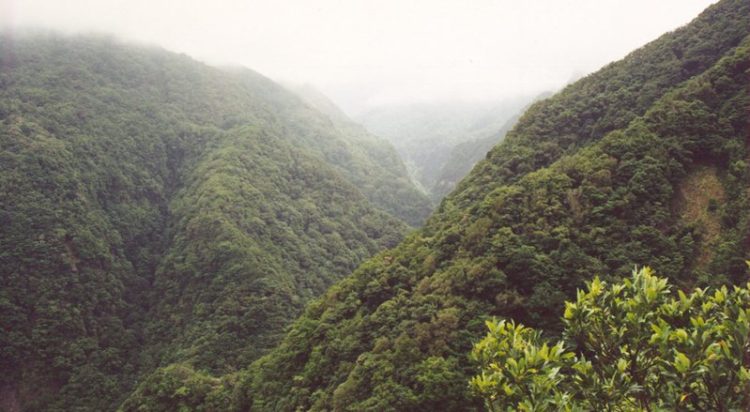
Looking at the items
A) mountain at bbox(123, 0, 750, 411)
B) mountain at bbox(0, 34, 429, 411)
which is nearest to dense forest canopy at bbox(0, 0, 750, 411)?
mountain at bbox(123, 0, 750, 411)

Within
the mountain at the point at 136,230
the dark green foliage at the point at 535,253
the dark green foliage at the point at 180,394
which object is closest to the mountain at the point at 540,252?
the dark green foliage at the point at 535,253

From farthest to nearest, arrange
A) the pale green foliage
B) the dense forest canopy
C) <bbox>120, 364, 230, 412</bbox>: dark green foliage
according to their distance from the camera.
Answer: <bbox>120, 364, 230, 412</bbox>: dark green foliage
the dense forest canopy
the pale green foliage

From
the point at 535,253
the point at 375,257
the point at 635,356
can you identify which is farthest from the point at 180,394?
the point at 635,356

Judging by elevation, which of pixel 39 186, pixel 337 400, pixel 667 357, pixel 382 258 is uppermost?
pixel 667 357

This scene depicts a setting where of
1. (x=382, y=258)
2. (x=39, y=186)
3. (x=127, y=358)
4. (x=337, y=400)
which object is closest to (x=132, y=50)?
(x=39, y=186)

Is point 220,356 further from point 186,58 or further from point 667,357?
point 186,58

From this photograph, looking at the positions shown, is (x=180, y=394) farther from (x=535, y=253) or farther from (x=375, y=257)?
(x=535, y=253)

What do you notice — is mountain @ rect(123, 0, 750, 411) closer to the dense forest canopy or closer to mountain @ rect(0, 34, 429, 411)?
the dense forest canopy
